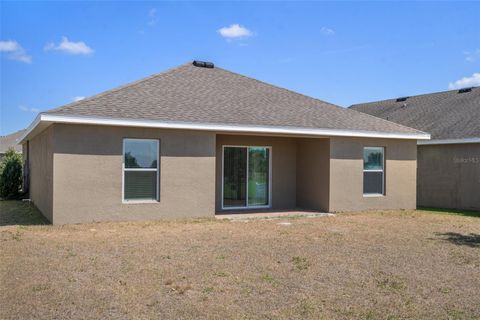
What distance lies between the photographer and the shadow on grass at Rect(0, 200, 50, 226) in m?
12.1

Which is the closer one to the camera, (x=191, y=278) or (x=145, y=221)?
(x=191, y=278)

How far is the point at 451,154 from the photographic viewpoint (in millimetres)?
17859

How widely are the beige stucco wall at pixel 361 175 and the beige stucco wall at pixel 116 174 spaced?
→ 440 cm

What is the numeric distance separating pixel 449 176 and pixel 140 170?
493 inches

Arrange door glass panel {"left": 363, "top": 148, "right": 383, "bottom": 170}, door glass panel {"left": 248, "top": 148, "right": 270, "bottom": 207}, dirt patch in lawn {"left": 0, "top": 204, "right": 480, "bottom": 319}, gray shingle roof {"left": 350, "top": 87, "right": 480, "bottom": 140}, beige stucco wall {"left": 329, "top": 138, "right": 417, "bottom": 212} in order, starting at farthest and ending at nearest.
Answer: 1. gray shingle roof {"left": 350, "top": 87, "right": 480, "bottom": 140}
2. door glass panel {"left": 363, "top": 148, "right": 383, "bottom": 170}
3. door glass panel {"left": 248, "top": 148, "right": 270, "bottom": 207}
4. beige stucco wall {"left": 329, "top": 138, "right": 417, "bottom": 212}
5. dirt patch in lawn {"left": 0, "top": 204, "right": 480, "bottom": 319}

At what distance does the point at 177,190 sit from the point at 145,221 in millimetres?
1259

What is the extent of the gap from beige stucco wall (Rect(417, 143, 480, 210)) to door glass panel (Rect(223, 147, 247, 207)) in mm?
8500

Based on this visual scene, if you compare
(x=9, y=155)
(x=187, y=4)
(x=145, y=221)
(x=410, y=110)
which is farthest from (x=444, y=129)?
(x=9, y=155)

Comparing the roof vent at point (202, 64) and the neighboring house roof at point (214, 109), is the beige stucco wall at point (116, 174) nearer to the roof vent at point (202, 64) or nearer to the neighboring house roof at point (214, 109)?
the neighboring house roof at point (214, 109)

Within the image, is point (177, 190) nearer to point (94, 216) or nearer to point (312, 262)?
point (94, 216)

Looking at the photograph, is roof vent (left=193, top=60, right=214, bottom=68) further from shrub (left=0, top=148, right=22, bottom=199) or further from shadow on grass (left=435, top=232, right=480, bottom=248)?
shadow on grass (left=435, top=232, right=480, bottom=248)

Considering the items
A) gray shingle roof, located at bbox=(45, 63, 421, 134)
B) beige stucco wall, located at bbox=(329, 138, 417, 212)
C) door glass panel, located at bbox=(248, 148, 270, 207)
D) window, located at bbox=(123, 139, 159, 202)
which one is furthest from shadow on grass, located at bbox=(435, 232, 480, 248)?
window, located at bbox=(123, 139, 159, 202)

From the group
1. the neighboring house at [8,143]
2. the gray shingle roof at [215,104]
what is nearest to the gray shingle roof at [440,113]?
the gray shingle roof at [215,104]

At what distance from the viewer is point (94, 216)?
458 inches
